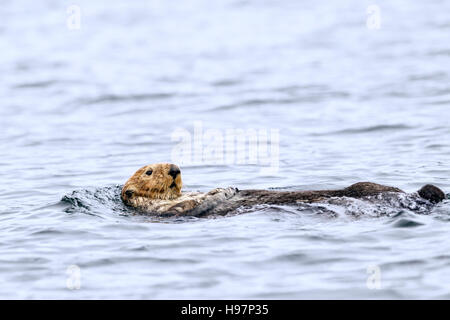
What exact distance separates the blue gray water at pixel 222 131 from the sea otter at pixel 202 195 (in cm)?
17

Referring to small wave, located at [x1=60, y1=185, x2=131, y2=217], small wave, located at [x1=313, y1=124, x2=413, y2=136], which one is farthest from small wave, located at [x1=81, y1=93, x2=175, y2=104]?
small wave, located at [x1=60, y1=185, x2=131, y2=217]

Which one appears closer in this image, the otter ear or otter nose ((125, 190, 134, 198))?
the otter ear

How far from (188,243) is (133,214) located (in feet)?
4.82

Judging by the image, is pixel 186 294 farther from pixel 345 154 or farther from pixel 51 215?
pixel 345 154

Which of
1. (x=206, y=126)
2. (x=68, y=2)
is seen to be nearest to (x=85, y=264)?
(x=206, y=126)

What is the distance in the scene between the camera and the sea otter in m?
7.52
